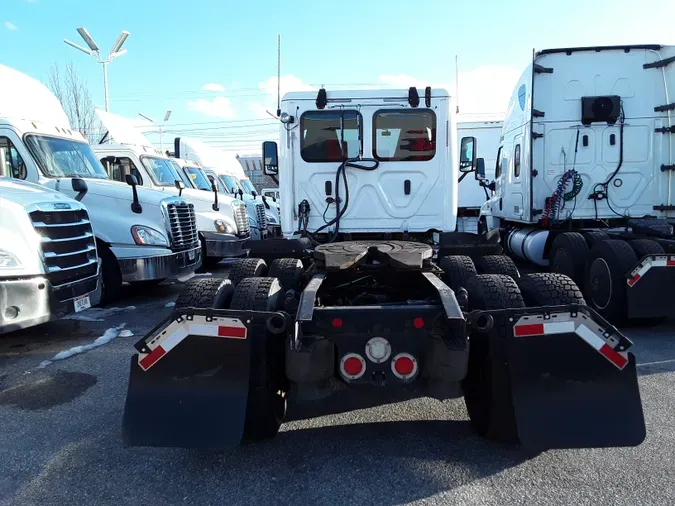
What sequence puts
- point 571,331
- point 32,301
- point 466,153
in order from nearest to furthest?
point 571,331 < point 32,301 < point 466,153

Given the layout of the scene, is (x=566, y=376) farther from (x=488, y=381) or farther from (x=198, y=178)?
(x=198, y=178)

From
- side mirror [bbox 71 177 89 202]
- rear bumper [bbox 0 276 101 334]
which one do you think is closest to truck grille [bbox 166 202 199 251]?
side mirror [bbox 71 177 89 202]

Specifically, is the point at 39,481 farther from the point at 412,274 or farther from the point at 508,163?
the point at 508,163

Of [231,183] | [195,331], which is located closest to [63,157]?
[195,331]

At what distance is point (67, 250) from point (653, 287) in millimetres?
6603

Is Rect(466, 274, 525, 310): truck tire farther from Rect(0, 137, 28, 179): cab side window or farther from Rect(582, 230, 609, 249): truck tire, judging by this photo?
Rect(0, 137, 28, 179): cab side window

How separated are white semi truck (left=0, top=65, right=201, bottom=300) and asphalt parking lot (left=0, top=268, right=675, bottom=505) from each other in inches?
149

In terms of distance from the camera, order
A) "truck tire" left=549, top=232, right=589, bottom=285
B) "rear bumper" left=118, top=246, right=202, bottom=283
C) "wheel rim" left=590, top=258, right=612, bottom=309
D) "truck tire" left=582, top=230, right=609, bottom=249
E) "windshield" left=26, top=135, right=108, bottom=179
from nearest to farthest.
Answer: "wheel rim" left=590, top=258, right=612, bottom=309, "truck tire" left=582, top=230, right=609, bottom=249, "truck tire" left=549, top=232, right=589, bottom=285, "windshield" left=26, top=135, right=108, bottom=179, "rear bumper" left=118, top=246, right=202, bottom=283

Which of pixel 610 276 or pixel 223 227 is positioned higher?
pixel 223 227

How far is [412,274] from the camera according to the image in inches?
169

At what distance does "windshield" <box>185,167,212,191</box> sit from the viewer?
13.4 metres

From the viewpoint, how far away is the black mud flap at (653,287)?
6.00m

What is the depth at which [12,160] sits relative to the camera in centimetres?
738

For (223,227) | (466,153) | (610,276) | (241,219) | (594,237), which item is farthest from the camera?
(241,219)
